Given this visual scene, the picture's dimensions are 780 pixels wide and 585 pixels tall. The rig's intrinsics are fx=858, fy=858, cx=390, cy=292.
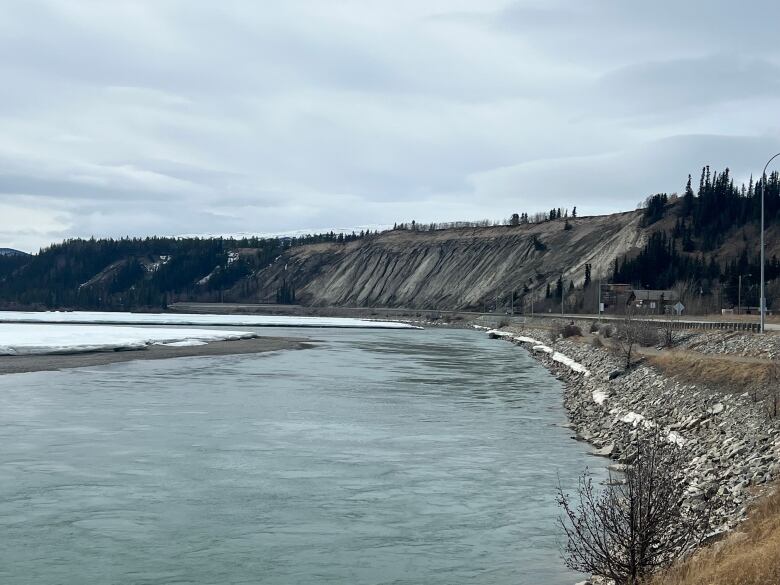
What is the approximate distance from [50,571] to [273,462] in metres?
7.75

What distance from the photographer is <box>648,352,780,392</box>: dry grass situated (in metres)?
23.9

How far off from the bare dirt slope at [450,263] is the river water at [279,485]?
316 feet

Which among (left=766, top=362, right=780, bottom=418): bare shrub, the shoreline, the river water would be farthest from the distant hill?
the river water

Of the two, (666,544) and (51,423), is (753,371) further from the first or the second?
(51,423)

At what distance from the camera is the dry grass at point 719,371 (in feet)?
78.4

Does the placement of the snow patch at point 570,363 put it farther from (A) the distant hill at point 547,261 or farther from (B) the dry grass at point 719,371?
(A) the distant hill at point 547,261

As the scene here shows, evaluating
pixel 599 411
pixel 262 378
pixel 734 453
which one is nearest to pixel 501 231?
pixel 262 378

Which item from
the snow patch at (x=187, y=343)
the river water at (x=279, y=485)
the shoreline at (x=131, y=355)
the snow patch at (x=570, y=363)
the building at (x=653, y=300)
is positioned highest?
the building at (x=653, y=300)

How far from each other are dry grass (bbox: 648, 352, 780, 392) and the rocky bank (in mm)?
571

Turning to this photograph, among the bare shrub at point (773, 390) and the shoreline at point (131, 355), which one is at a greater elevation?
the bare shrub at point (773, 390)

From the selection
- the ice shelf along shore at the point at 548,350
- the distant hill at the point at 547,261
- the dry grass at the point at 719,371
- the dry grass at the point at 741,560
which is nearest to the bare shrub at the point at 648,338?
the ice shelf along shore at the point at 548,350

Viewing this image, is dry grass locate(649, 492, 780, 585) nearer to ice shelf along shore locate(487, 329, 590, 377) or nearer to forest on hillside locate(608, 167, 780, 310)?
ice shelf along shore locate(487, 329, 590, 377)

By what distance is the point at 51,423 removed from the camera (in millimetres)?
23938

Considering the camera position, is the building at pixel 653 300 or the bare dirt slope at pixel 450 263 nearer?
the building at pixel 653 300
